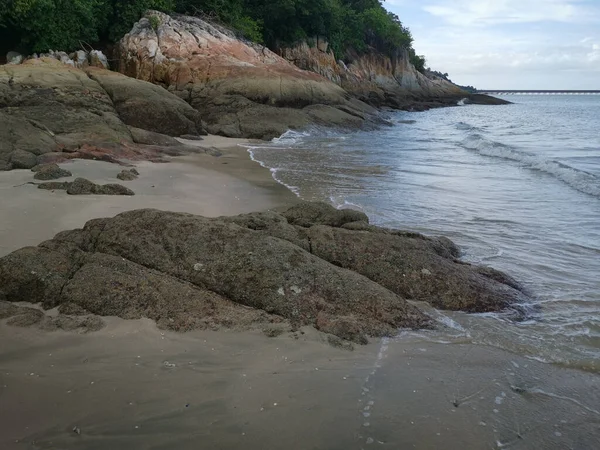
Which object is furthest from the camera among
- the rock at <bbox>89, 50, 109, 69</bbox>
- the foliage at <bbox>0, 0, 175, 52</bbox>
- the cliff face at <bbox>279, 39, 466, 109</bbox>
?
the cliff face at <bbox>279, 39, 466, 109</bbox>

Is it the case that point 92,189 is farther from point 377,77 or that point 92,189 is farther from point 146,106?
point 377,77

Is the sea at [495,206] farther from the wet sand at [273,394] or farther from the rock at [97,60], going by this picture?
the rock at [97,60]

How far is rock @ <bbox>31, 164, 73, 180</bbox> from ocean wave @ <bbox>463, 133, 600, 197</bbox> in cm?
987

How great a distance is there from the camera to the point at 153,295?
3977 millimetres

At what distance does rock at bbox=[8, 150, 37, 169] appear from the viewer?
341 inches

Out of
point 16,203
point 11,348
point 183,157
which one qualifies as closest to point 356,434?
point 11,348

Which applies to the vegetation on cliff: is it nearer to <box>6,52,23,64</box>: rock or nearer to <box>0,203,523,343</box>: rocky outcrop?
<box>6,52,23,64</box>: rock

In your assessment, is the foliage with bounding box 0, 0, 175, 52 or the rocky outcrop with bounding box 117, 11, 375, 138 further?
the rocky outcrop with bounding box 117, 11, 375, 138

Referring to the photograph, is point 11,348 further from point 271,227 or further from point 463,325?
point 463,325

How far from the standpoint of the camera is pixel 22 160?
344 inches

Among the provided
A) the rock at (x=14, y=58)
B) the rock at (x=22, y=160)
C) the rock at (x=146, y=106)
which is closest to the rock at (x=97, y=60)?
the rock at (x=14, y=58)

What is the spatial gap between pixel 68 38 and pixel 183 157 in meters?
10.7

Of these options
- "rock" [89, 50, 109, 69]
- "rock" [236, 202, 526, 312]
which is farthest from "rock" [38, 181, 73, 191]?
"rock" [89, 50, 109, 69]

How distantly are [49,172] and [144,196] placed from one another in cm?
184
